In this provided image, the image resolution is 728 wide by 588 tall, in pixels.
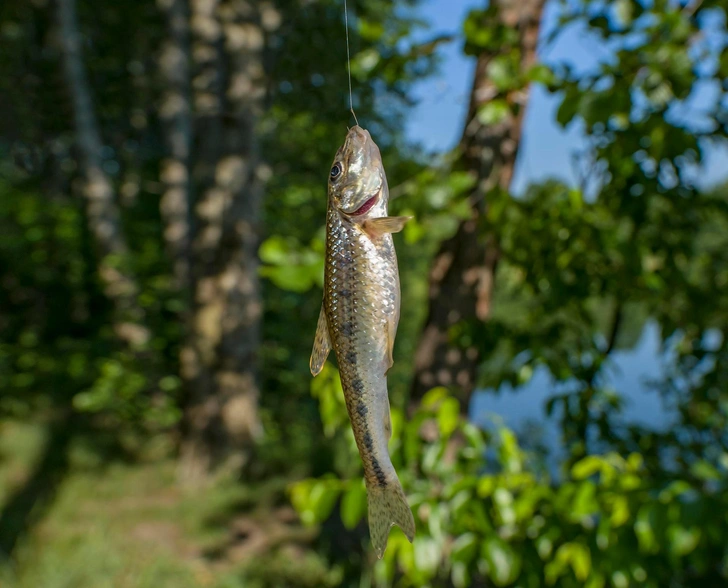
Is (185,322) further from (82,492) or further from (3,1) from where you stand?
(3,1)

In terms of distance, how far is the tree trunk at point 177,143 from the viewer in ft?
23.4

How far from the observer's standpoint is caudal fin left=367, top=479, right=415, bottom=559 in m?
0.84

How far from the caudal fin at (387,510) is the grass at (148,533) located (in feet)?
13.7

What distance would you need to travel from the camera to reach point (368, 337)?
2.87 feet

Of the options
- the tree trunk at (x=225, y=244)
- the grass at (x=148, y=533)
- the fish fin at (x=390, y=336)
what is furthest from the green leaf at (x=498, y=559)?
the tree trunk at (x=225, y=244)

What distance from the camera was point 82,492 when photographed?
20.1ft

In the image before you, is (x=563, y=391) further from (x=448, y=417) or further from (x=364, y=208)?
(x=364, y=208)

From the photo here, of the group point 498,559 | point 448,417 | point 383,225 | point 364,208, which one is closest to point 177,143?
point 448,417

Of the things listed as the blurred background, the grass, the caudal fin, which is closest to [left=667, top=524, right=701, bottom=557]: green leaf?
the blurred background

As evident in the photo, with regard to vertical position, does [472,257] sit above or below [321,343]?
below

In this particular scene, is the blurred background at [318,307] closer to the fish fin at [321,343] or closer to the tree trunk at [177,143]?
the tree trunk at [177,143]

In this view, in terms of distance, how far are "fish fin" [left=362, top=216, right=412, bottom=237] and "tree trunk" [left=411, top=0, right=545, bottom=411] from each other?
1860 millimetres

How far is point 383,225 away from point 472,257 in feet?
7.50

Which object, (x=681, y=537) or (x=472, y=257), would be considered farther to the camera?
(x=472, y=257)
